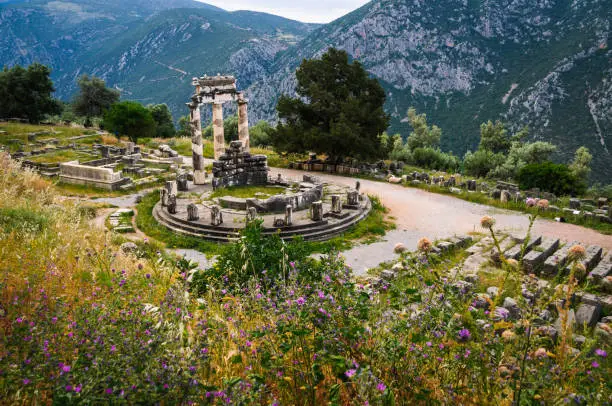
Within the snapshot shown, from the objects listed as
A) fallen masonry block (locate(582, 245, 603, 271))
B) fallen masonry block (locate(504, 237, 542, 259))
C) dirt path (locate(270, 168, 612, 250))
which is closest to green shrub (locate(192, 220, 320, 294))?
fallen masonry block (locate(504, 237, 542, 259))

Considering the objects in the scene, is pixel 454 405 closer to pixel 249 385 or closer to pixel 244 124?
pixel 249 385

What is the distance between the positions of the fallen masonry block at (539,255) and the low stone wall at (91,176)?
65.2 feet

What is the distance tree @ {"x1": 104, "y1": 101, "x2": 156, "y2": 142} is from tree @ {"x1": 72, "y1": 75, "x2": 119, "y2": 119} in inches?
827

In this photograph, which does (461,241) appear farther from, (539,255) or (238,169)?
(238,169)

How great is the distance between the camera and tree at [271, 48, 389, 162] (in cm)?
2608

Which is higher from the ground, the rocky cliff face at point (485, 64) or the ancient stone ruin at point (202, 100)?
the rocky cliff face at point (485, 64)

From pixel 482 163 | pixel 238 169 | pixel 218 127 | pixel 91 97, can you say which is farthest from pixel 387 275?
pixel 91 97

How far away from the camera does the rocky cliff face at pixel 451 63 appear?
64312mm

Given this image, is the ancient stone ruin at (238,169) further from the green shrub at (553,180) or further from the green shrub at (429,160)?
the green shrub at (429,160)

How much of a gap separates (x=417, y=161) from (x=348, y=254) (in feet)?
82.8

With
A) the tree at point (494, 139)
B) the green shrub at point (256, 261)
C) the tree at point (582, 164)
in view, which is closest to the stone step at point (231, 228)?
the green shrub at point (256, 261)

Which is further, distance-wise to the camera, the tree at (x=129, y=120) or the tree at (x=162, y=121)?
the tree at (x=162, y=121)

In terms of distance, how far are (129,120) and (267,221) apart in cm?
2611

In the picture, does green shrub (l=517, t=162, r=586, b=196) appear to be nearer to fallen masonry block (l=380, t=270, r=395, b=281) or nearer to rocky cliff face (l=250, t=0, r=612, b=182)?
fallen masonry block (l=380, t=270, r=395, b=281)
